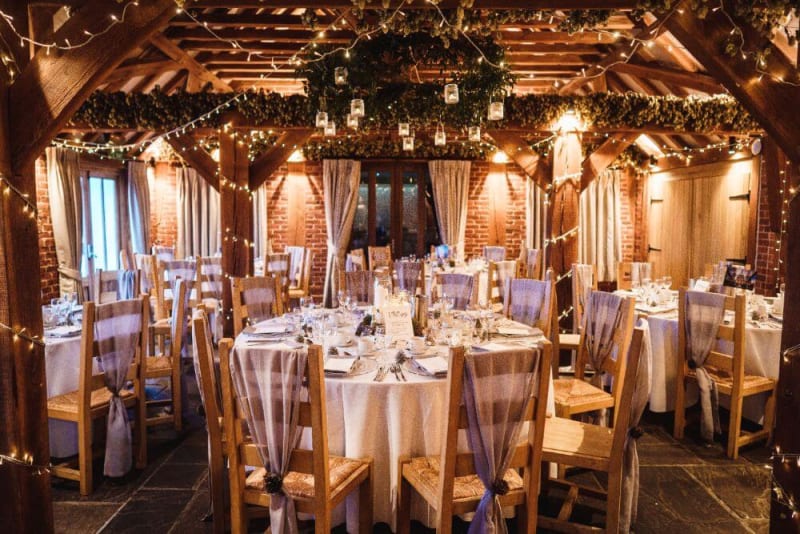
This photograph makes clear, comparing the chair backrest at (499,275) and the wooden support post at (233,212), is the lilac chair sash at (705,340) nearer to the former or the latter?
the chair backrest at (499,275)

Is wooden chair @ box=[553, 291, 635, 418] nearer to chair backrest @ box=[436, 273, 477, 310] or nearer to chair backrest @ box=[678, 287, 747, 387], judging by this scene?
chair backrest @ box=[678, 287, 747, 387]

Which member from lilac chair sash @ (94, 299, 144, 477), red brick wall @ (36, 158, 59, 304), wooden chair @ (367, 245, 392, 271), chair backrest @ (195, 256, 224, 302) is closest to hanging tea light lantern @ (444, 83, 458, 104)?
lilac chair sash @ (94, 299, 144, 477)

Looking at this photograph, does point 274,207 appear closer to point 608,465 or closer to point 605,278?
point 605,278

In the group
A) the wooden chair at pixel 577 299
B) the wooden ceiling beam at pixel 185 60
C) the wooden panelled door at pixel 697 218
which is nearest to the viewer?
the wooden chair at pixel 577 299

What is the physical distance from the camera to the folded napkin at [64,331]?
3.61 m

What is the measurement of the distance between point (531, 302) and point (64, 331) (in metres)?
3.41

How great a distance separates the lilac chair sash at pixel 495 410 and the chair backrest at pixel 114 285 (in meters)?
4.00

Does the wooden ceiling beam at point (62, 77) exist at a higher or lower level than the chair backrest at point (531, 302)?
higher

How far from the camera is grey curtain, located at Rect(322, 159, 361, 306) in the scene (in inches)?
375

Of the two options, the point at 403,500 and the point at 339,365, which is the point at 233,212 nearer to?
the point at 339,365

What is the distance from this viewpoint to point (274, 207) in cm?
983

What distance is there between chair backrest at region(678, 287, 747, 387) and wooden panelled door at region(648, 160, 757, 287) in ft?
11.5

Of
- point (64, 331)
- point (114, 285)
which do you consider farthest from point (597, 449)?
point (114, 285)

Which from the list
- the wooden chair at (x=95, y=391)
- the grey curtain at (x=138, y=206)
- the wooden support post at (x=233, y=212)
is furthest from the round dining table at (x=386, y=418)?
the grey curtain at (x=138, y=206)
